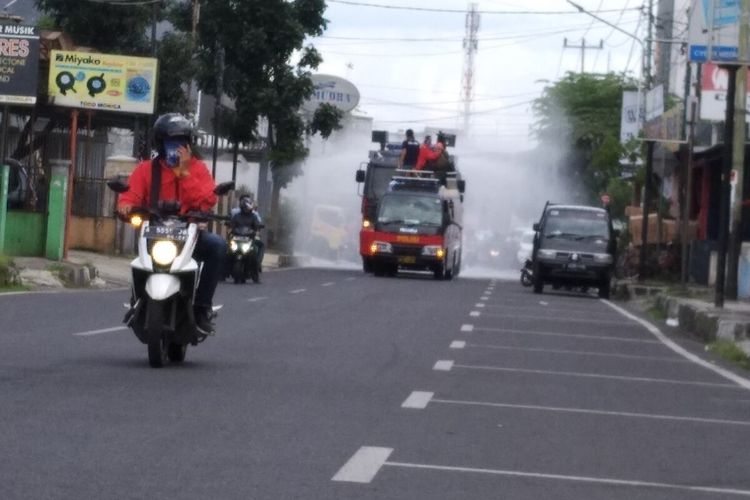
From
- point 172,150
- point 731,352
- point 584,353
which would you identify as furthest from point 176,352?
point 731,352

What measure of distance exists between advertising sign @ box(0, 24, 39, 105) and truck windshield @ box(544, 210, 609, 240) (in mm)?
12878

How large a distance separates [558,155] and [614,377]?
6485cm

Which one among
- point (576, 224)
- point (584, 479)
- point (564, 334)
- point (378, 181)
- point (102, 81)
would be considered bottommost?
Answer: point (584, 479)

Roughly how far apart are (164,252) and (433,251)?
1198 inches

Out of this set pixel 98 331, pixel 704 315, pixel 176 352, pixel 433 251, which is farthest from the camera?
pixel 433 251

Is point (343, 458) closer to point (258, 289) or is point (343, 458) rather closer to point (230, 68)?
point (258, 289)

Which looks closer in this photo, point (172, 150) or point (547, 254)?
point (172, 150)

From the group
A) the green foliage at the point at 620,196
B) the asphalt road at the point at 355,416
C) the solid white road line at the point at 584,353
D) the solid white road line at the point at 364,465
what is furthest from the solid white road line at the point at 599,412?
the green foliage at the point at 620,196

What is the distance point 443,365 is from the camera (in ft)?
50.7

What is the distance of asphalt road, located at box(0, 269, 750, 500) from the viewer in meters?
8.22

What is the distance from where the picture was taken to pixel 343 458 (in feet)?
29.3

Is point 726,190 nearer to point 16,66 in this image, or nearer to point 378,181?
point 16,66

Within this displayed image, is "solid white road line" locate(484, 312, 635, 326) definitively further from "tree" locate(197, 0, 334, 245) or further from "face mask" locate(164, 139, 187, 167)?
"tree" locate(197, 0, 334, 245)

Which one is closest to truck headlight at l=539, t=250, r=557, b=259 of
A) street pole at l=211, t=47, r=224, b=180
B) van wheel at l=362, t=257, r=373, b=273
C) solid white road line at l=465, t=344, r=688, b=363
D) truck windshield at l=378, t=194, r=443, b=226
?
truck windshield at l=378, t=194, r=443, b=226
